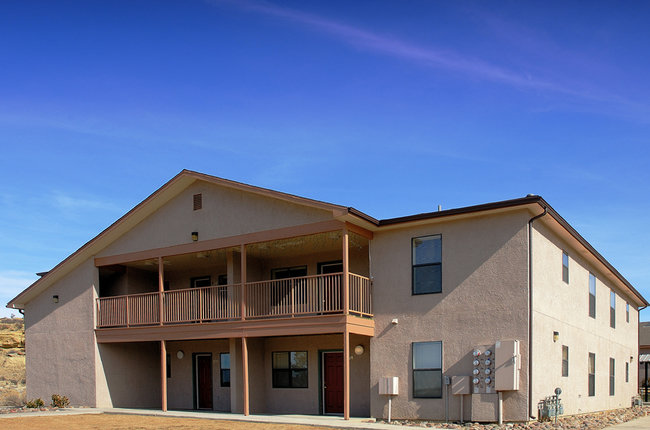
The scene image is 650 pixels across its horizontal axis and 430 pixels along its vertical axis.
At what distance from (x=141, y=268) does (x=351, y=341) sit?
930 centimetres

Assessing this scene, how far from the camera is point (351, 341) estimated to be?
20.2 metres

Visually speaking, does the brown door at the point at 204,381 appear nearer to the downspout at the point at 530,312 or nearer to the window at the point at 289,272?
the window at the point at 289,272

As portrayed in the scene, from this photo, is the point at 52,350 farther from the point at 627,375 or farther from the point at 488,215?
the point at 627,375

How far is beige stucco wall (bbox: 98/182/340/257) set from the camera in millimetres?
19844

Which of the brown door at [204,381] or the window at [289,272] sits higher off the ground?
the window at [289,272]

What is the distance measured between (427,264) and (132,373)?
12.2 meters

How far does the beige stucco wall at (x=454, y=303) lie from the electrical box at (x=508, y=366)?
232mm

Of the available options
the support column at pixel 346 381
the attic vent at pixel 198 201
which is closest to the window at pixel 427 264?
the support column at pixel 346 381

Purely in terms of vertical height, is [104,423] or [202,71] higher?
[202,71]

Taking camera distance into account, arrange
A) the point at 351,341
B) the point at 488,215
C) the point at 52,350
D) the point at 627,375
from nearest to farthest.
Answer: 1. the point at 488,215
2. the point at 351,341
3. the point at 52,350
4. the point at 627,375

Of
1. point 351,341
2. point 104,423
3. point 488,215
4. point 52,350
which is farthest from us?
point 52,350

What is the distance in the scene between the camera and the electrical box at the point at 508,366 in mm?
16141

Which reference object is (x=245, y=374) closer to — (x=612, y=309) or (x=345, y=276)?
(x=345, y=276)

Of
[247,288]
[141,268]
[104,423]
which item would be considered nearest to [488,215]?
[247,288]
